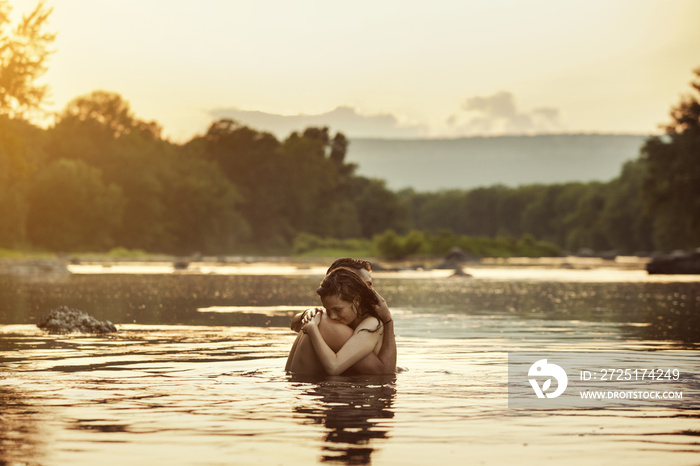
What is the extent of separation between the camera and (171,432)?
974cm

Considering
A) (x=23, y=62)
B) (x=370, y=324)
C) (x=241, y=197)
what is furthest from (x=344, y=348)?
(x=241, y=197)

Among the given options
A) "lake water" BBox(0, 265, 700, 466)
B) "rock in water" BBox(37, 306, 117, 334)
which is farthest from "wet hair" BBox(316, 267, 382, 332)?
"rock in water" BBox(37, 306, 117, 334)

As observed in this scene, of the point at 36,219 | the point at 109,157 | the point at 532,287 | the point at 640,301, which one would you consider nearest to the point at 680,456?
the point at 640,301

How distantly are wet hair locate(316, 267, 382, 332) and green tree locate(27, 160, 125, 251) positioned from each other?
120944mm

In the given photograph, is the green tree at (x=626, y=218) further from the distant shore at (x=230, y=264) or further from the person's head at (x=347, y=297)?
the person's head at (x=347, y=297)

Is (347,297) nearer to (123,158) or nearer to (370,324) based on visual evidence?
(370,324)

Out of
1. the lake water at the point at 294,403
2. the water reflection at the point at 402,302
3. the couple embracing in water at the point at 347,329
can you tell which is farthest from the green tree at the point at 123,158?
the couple embracing in water at the point at 347,329

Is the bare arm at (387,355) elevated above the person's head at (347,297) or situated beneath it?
situated beneath

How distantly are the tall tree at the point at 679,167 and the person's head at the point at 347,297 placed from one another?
7953cm

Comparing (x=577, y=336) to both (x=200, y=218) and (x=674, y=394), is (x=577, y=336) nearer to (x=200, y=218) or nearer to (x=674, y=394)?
(x=674, y=394)

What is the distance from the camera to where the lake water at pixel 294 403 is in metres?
8.91

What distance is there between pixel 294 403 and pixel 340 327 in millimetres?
2180

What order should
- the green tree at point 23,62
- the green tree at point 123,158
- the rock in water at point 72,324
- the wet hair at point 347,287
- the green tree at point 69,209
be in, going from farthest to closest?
the green tree at point 123,158
the green tree at point 69,209
the green tree at point 23,62
the rock in water at point 72,324
the wet hair at point 347,287

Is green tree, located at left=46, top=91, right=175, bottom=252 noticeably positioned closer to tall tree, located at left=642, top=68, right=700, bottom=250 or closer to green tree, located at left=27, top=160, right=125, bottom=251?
green tree, located at left=27, top=160, right=125, bottom=251
